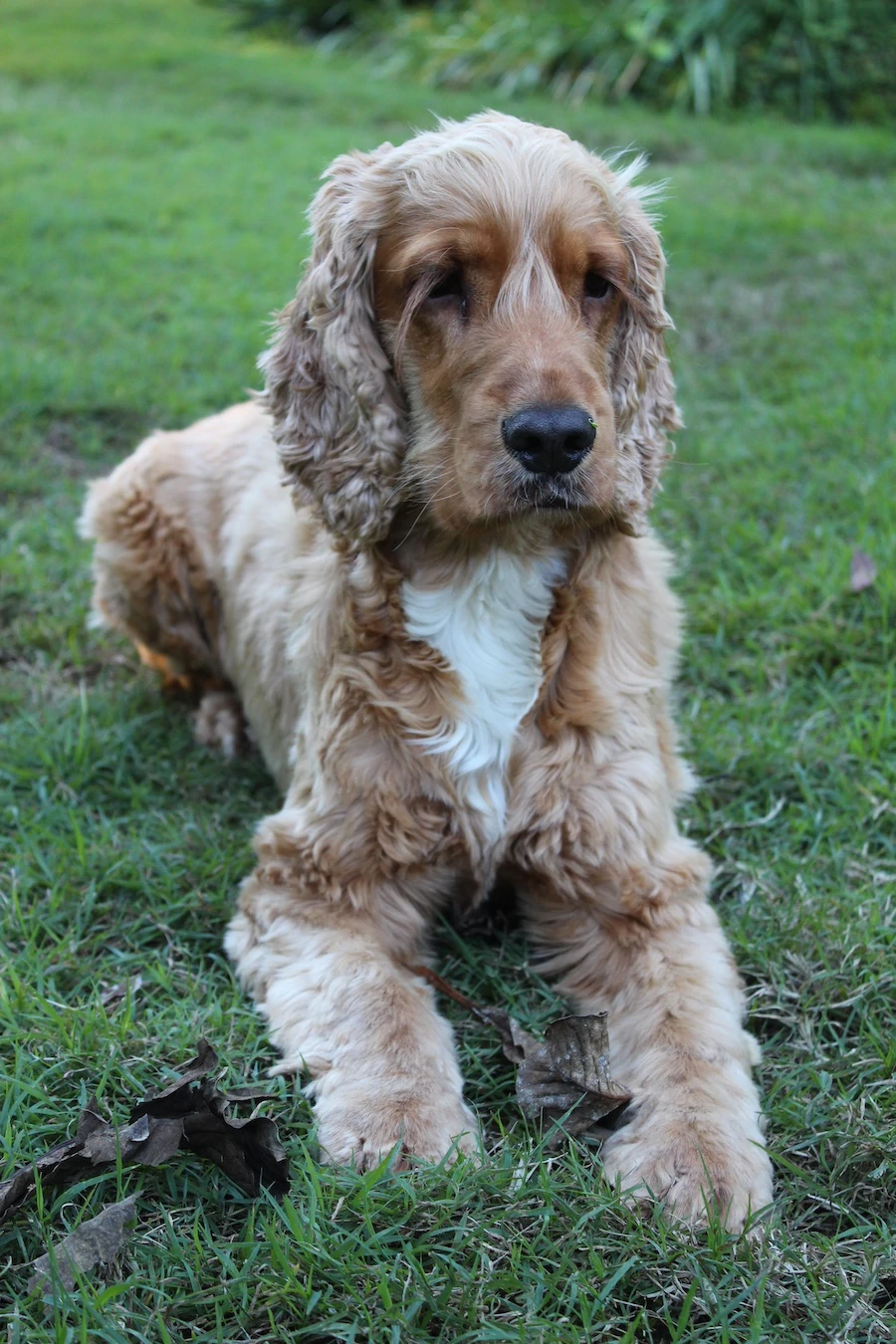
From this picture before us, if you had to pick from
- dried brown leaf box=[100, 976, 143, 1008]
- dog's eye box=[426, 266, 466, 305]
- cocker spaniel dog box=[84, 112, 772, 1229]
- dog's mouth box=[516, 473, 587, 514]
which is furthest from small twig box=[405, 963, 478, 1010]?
dog's eye box=[426, 266, 466, 305]

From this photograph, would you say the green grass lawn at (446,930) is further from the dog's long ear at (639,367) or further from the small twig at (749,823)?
the dog's long ear at (639,367)

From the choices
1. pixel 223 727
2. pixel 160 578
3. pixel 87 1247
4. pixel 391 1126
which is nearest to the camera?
pixel 87 1247

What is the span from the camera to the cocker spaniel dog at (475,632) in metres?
3.00

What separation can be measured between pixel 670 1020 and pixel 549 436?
140 cm

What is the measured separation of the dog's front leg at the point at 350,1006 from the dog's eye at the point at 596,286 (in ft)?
5.37

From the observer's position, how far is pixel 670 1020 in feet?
9.91

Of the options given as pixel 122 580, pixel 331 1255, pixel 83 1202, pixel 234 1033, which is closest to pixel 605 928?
pixel 234 1033

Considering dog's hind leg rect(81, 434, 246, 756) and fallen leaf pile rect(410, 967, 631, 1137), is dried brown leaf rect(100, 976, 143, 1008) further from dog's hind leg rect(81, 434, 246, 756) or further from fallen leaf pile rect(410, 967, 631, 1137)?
dog's hind leg rect(81, 434, 246, 756)

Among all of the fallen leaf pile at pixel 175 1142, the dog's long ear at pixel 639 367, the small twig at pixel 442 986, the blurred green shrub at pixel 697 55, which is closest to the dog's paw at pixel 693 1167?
the small twig at pixel 442 986

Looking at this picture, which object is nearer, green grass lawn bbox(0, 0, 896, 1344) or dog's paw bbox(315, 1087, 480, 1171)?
green grass lawn bbox(0, 0, 896, 1344)

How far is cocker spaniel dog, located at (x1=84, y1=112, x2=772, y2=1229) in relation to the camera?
300 centimetres

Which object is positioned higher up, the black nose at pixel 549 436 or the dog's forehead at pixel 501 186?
the dog's forehead at pixel 501 186

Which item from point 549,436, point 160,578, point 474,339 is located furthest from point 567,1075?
point 160,578

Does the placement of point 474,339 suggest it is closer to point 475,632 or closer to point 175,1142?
point 475,632
